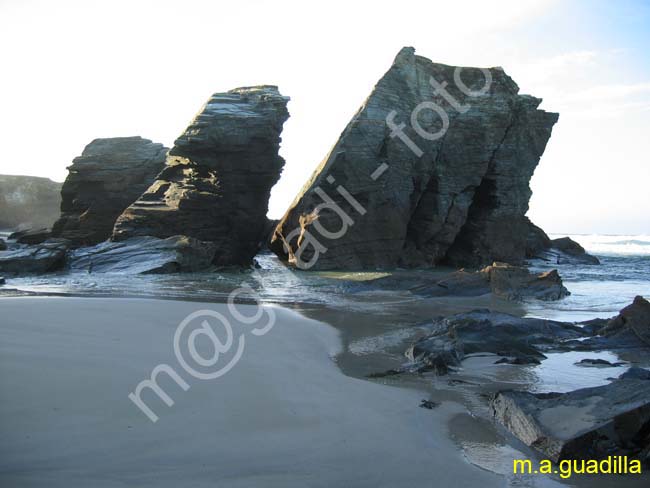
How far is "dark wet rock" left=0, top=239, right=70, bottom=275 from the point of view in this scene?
1639 centimetres

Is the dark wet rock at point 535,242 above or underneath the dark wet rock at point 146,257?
above

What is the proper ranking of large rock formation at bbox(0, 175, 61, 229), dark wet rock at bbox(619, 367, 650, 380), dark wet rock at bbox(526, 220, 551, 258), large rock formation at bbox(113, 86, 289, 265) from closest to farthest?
dark wet rock at bbox(619, 367, 650, 380), large rock formation at bbox(113, 86, 289, 265), dark wet rock at bbox(526, 220, 551, 258), large rock formation at bbox(0, 175, 61, 229)

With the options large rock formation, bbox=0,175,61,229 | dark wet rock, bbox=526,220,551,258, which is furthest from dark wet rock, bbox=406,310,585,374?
large rock formation, bbox=0,175,61,229

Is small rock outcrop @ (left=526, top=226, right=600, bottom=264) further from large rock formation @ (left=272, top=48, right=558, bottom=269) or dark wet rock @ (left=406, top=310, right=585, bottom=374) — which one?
dark wet rock @ (left=406, top=310, right=585, bottom=374)

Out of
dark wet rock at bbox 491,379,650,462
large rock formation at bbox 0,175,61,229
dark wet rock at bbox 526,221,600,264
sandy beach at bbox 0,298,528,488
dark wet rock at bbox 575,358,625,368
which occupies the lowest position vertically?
large rock formation at bbox 0,175,61,229

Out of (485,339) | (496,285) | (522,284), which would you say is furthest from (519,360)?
(522,284)

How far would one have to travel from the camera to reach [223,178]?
73.2ft

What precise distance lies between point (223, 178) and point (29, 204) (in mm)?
42276

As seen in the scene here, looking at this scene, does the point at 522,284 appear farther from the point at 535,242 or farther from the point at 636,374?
the point at 535,242

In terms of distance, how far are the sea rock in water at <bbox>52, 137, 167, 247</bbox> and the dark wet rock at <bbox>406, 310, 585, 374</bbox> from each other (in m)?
21.3

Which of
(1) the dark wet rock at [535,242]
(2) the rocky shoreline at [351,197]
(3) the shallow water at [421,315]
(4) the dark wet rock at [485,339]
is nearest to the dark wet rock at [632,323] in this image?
(4) the dark wet rock at [485,339]

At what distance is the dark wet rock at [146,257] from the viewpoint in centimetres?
1750

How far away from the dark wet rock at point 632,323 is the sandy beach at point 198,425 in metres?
4.08

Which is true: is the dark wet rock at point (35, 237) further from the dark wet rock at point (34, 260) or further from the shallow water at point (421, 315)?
the shallow water at point (421, 315)
